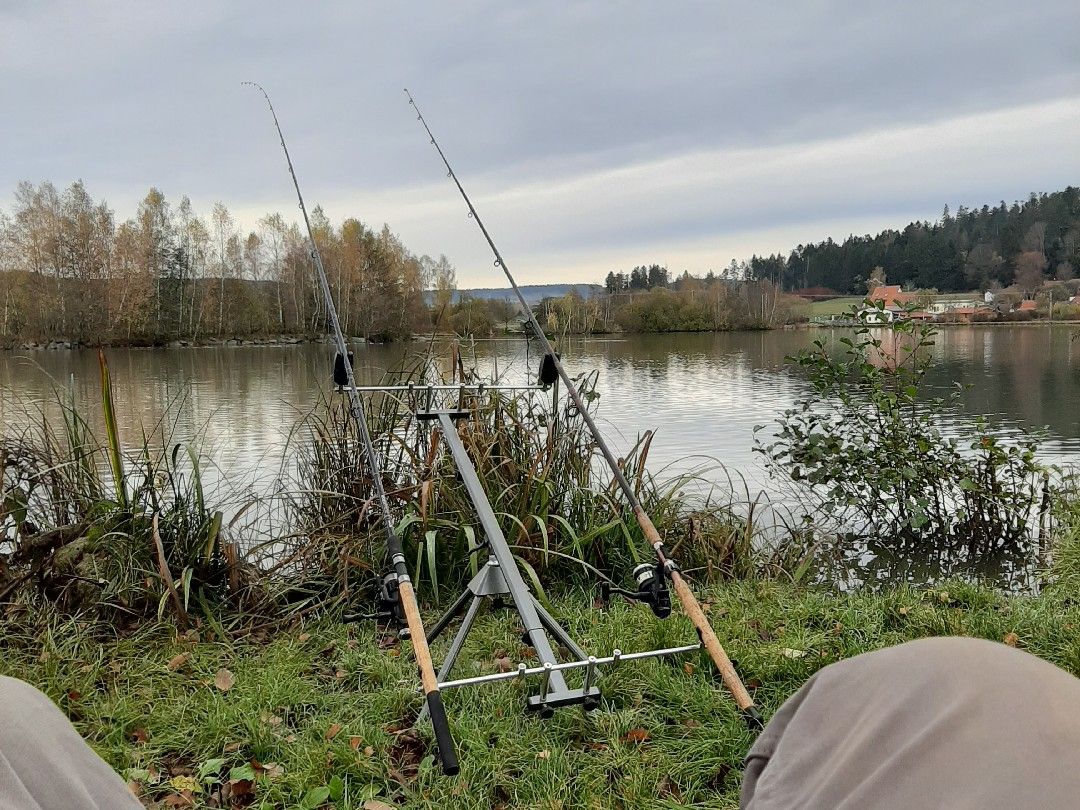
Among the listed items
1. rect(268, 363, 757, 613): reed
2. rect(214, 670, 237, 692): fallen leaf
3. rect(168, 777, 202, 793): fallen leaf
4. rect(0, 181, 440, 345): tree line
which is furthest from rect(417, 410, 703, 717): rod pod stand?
rect(0, 181, 440, 345): tree line

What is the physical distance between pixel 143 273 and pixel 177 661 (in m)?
38.8

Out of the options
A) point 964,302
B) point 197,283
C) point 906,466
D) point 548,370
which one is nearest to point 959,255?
point 964,302

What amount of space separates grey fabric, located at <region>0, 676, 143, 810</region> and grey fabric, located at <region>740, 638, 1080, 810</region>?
804 mm

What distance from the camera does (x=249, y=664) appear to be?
10.6 feet

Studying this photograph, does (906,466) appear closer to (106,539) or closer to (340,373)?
(340,373)

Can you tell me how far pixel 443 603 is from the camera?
397cm

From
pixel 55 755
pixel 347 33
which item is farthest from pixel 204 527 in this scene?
pixel 347 33

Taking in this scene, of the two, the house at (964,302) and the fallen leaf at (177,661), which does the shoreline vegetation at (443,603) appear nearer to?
the fallen leaf at (177,661)

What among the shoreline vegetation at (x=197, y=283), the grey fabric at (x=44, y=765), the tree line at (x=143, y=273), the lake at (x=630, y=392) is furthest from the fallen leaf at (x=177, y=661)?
the tree line at (x=143, y=273)

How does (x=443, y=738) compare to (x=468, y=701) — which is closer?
(x=443, y=738)

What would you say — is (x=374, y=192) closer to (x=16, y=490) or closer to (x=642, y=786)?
(x=16, y=490)

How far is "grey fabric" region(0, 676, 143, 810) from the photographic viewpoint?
874 millimetres

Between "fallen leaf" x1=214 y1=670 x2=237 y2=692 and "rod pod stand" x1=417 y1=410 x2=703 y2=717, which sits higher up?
"rod pod stand" x1=417 y1=410 x2=703 y2=717

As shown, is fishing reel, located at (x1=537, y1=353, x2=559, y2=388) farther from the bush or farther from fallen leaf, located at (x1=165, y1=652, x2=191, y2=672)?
the bush
